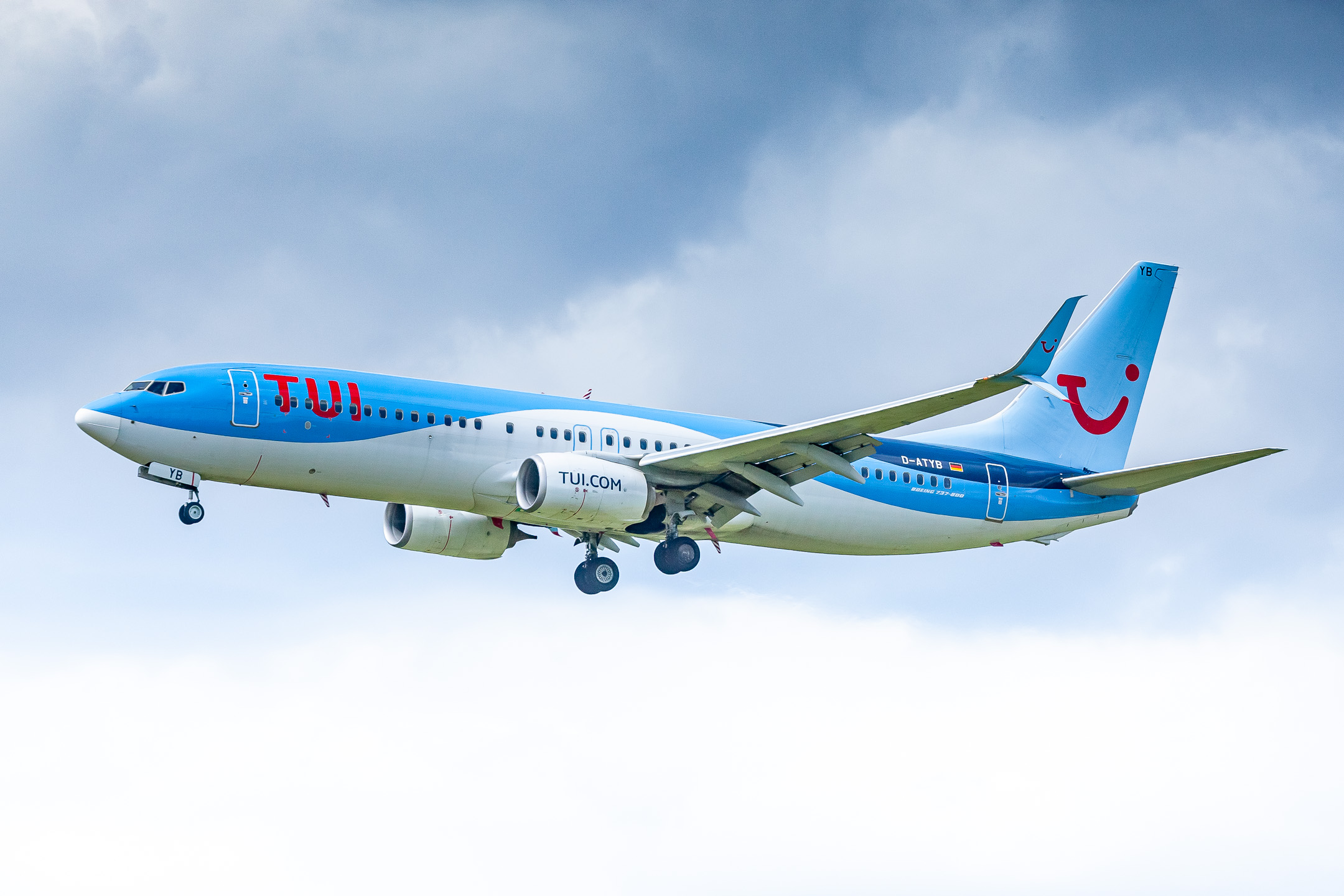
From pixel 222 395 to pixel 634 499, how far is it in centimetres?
989

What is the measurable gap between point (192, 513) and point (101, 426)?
276cm

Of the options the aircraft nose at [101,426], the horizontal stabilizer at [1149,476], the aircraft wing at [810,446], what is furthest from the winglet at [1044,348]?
the aircraft nose at [101,426]

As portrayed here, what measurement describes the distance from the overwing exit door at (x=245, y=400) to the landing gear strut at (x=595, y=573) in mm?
10218

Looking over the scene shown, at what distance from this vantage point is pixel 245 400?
33.0 meters

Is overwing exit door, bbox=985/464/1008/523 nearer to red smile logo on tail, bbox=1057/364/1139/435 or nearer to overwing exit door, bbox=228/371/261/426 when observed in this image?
red smile logo on tail, bbox=1057/364/1139/435

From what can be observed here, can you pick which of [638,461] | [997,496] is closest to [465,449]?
[638,461]

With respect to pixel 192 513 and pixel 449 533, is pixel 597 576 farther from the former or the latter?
pixel 192 513

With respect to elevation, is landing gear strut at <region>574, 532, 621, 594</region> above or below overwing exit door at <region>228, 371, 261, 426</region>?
below

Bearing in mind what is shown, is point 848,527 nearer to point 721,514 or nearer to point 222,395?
point 721,514

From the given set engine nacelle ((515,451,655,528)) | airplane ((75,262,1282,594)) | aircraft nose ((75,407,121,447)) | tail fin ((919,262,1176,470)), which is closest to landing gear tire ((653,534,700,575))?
airplane ((75,262,1282,594))

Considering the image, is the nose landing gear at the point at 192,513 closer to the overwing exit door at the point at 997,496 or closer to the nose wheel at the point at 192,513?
the nose wheel at the point at 192,513

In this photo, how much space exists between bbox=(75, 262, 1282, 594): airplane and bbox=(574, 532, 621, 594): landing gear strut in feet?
0.16

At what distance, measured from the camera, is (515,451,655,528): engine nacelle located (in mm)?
34375

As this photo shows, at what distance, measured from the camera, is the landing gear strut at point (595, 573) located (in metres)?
39.5
